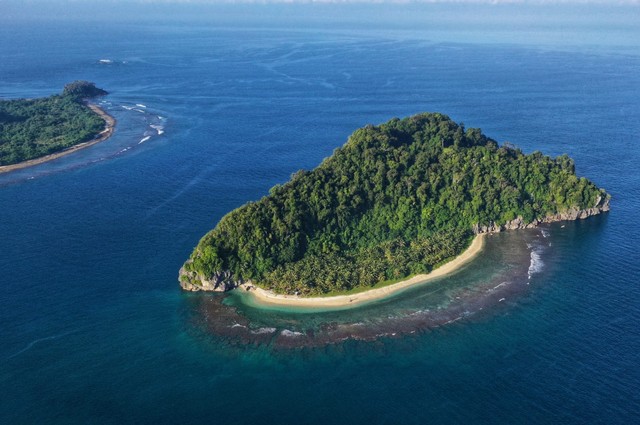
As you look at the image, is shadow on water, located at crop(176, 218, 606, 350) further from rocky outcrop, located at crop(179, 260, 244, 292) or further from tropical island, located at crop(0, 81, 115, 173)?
tropical island, located at crop(0, 81, 115, 173)

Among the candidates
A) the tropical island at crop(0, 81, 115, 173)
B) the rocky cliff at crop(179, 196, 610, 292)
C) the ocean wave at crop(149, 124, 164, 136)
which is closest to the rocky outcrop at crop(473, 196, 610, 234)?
the rocky cliff at crop(179, 196, 610, 292)

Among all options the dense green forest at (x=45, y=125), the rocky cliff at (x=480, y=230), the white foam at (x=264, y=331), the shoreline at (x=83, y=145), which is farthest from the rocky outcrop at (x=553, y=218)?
the dense green forest at (x=45, y=125)

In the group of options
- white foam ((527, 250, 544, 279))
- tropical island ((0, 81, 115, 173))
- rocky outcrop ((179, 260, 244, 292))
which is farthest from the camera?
tropical island ((0, 81, 115, 173))

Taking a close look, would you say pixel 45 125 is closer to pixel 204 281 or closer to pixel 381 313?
pixel 204 281

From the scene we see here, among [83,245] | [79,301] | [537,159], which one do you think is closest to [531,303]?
[537,159]

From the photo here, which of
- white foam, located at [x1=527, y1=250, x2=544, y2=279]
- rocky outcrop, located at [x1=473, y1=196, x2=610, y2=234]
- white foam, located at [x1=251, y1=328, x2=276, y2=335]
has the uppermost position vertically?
rocky outcrop, located at [x1=473, y1=196, x2=610, y2=234]

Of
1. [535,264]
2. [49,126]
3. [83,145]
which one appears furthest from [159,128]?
[535,264]

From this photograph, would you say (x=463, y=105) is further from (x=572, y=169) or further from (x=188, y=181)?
(x=188, y=181)
